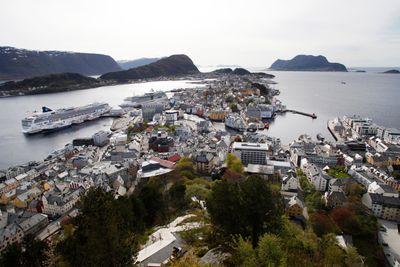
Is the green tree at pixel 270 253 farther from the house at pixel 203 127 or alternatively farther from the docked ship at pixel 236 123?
the docked ship at pixel 236 123

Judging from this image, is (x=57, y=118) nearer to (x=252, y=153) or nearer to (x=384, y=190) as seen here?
(x=252, y=153)

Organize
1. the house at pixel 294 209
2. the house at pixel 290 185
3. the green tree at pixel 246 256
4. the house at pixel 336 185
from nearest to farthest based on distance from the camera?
1. the green tree at pixel 246 256
2. the house at pixel 294 209
3. the house at pixel 336 185
4. the house at pixel 290 185

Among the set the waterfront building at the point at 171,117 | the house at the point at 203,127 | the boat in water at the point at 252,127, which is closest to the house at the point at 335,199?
the house at the point at 203,127

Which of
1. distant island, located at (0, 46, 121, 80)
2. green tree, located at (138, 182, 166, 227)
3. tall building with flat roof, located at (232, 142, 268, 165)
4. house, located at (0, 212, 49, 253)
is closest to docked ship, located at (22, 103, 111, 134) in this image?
house, located at (0, 212, 49, 253)

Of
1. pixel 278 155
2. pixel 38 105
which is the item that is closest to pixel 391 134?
pixel 278 155

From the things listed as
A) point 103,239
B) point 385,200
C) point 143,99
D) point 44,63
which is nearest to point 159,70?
point 44,63

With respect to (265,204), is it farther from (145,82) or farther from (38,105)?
(145,82)
